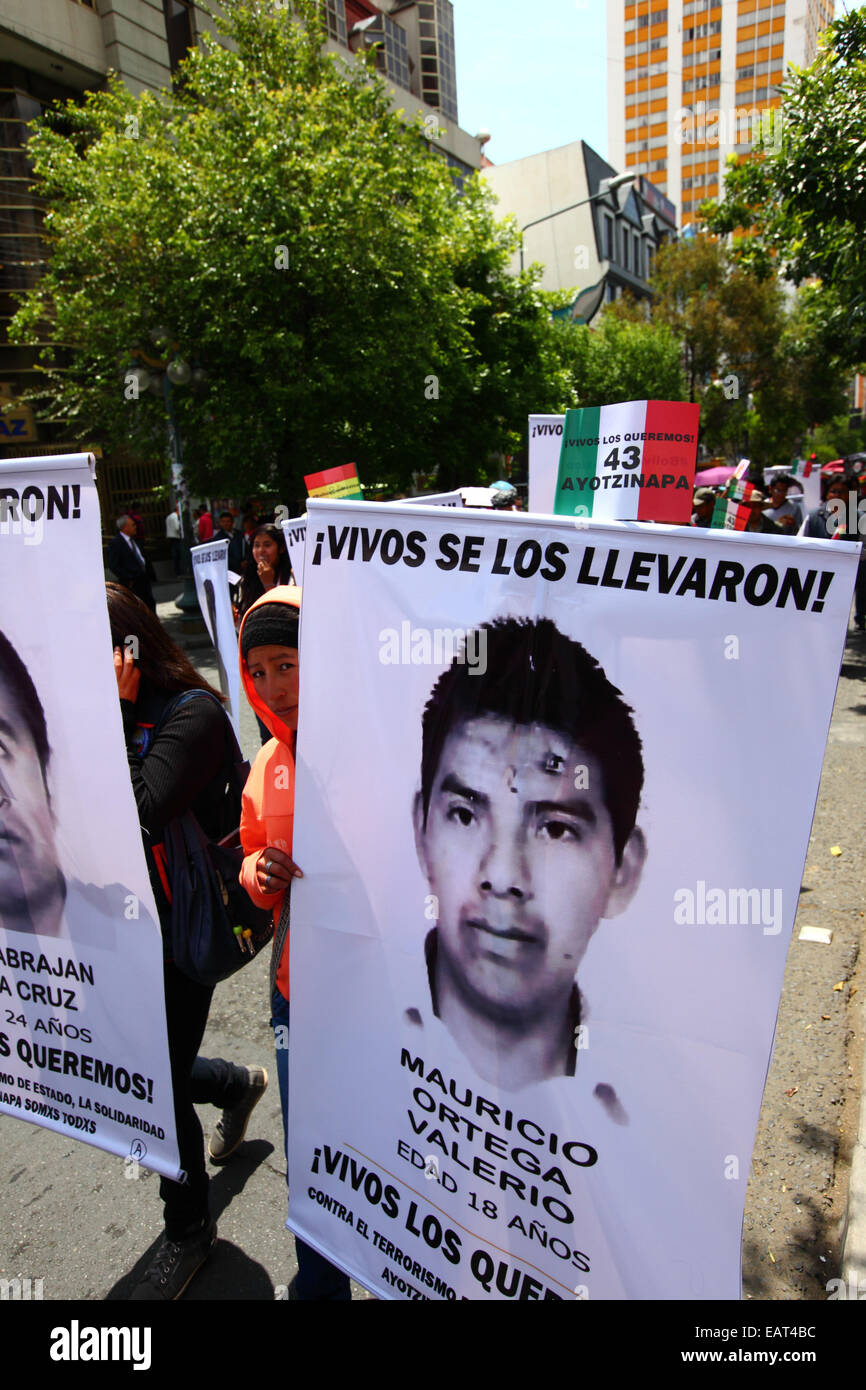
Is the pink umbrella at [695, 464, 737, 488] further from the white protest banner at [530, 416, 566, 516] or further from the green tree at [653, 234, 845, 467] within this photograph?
the white protest banner at [530, 416, 566, 516]

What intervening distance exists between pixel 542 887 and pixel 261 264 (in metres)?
11.2

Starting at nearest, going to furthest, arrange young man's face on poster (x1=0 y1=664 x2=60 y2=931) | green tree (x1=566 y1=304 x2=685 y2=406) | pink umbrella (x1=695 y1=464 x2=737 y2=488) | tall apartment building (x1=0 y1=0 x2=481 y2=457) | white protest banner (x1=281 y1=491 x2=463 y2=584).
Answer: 1. young man's face on poster (x1=0 y1=664 x2=60 y2=931)
2. white protest banner (x1=281 y1=491 x2=463 y2=584)
3. tall apartment building (x1=0 y1=0 x2=481 y2=457)
4. pink umbrella (x1=695 y1=464 x2=737 y2=488)
5. green tree (x1=566 y1=304 x2=685 y2=406)

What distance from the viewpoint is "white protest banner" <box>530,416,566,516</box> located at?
7180 millimetres

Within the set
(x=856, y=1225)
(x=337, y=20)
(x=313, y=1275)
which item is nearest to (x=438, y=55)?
(x=337, y=20)

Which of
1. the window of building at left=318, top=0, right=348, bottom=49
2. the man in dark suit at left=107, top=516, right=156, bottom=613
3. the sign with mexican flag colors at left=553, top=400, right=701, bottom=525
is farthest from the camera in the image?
the window of building at left=318, top=0, right=348, bottom=49

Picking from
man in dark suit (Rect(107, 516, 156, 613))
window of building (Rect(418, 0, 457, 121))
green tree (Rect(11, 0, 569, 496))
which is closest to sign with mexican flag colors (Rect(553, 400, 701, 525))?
green tree (Rect(11, 0, 569, 496))

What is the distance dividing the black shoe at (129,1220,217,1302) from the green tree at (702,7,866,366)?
10581mm

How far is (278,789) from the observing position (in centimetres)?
218

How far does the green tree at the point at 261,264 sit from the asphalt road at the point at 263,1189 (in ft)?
32.4

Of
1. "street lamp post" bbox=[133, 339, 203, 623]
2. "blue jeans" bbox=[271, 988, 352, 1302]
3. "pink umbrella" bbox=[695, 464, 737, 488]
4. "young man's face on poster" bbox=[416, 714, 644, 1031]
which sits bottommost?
"blue jeans" bbox=[271, 988, 352, 1302]

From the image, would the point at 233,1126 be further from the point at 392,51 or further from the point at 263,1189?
the point at 392,51
